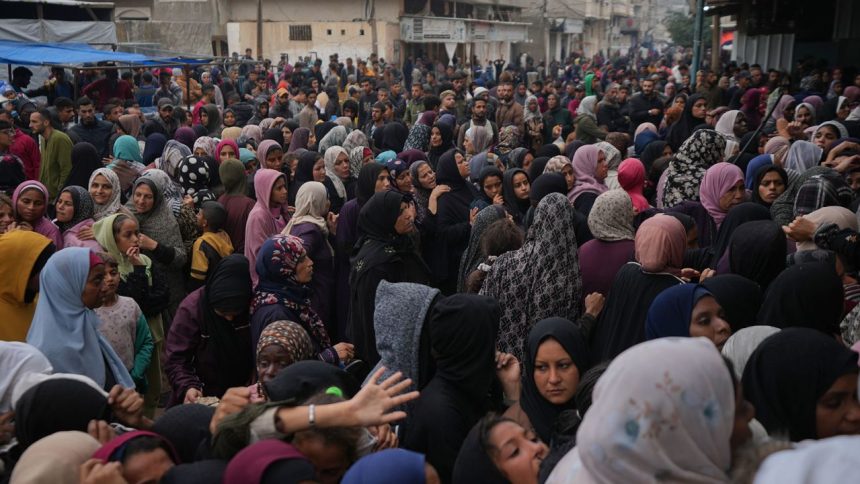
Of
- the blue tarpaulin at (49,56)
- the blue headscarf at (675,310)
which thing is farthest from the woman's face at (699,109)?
the blue tarpaulin at (49,56)

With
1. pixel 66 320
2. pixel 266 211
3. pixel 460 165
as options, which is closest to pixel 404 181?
pixel 460 165

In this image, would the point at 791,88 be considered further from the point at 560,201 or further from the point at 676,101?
the point at 560,201

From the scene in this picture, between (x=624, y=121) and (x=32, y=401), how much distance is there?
31.8 ft

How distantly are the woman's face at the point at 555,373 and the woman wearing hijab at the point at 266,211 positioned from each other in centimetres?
291

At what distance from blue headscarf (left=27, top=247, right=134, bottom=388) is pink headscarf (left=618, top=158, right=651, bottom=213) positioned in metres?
3.71

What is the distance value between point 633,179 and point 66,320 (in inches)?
153

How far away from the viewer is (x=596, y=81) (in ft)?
56.2

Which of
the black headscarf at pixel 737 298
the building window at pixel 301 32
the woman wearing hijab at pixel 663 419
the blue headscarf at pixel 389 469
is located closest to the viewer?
the woman wearing hijab at pixel 663 419

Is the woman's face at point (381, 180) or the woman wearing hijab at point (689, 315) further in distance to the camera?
the woman's face at point (381, 180)

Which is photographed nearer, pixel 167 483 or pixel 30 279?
pixel 167 483

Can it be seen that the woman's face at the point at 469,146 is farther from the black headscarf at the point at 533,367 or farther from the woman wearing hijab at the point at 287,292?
the black headscarf at the point at 533,367

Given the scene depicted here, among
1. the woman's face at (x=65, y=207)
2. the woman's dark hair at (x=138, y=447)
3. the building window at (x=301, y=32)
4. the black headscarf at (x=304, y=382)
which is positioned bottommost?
the woman's dark hair at (x=138, y=447)

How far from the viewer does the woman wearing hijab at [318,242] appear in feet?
18.0

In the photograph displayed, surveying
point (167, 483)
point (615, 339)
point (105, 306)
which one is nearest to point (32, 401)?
point (167, 483)
